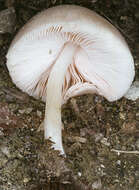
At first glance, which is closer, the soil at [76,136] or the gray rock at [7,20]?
the soil at [76,136]

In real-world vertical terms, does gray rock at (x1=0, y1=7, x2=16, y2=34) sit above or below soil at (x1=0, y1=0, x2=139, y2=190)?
above

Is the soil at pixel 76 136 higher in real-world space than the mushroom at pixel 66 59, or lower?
lower

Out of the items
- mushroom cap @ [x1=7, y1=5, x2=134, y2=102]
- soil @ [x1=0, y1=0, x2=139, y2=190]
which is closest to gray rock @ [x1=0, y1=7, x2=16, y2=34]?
soil @ [x1=0, y1=0, x2=139, y2=190]

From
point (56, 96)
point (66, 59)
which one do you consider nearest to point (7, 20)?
point (66, 59)

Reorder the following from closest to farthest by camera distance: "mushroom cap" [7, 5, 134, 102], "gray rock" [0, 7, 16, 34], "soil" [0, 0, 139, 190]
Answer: "mushroom cap" [7, 5, 134, 102]
"soil" [0, 0, 139, 190]
"gray rock" [0, 7, 16, 34]

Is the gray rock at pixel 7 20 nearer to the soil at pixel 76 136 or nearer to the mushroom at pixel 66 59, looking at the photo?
the soil at pixel 76 136

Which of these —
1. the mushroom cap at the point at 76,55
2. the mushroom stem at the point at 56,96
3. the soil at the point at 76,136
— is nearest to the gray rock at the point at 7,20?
the soil at the point at 76,136

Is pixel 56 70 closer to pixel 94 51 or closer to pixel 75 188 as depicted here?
pixel 94 51

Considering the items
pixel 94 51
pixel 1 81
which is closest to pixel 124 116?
pixel 94 51

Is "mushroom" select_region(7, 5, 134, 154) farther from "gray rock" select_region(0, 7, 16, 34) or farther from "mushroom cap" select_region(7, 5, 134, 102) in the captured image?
"gray rock" select_region(0, 7, 16, 34)
